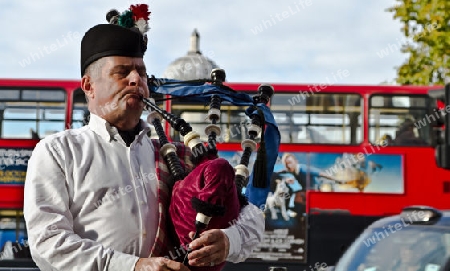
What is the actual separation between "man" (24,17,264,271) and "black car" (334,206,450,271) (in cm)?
317

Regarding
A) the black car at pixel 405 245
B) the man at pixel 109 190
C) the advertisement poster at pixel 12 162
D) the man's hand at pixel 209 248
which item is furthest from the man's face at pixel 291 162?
the man's hand at pixel 209 248

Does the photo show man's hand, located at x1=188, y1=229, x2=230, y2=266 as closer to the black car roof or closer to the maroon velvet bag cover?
the maroon velvet bag cover

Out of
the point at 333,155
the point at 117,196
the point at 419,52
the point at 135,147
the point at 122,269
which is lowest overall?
the point at 122,269

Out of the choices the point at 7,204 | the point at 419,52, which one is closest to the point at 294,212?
the point at 7,204

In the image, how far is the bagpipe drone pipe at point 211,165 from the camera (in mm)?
2703

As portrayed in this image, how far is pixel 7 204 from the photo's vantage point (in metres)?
13.9

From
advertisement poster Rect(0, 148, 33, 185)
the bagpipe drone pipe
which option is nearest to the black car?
the bagpipe drone pipe

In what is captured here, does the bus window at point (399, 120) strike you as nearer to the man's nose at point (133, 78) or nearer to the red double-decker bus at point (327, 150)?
the red double-decker bus at point (327, 150)

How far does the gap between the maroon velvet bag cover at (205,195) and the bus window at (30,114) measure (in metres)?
11.0

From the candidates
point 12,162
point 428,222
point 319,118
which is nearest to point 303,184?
point 319,118

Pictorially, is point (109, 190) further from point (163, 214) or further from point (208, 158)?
point (208, 158)

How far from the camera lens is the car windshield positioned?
5.87 metres

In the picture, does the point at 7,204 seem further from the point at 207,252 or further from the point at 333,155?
the point at 207,252

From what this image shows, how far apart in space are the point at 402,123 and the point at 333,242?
7.34ft
